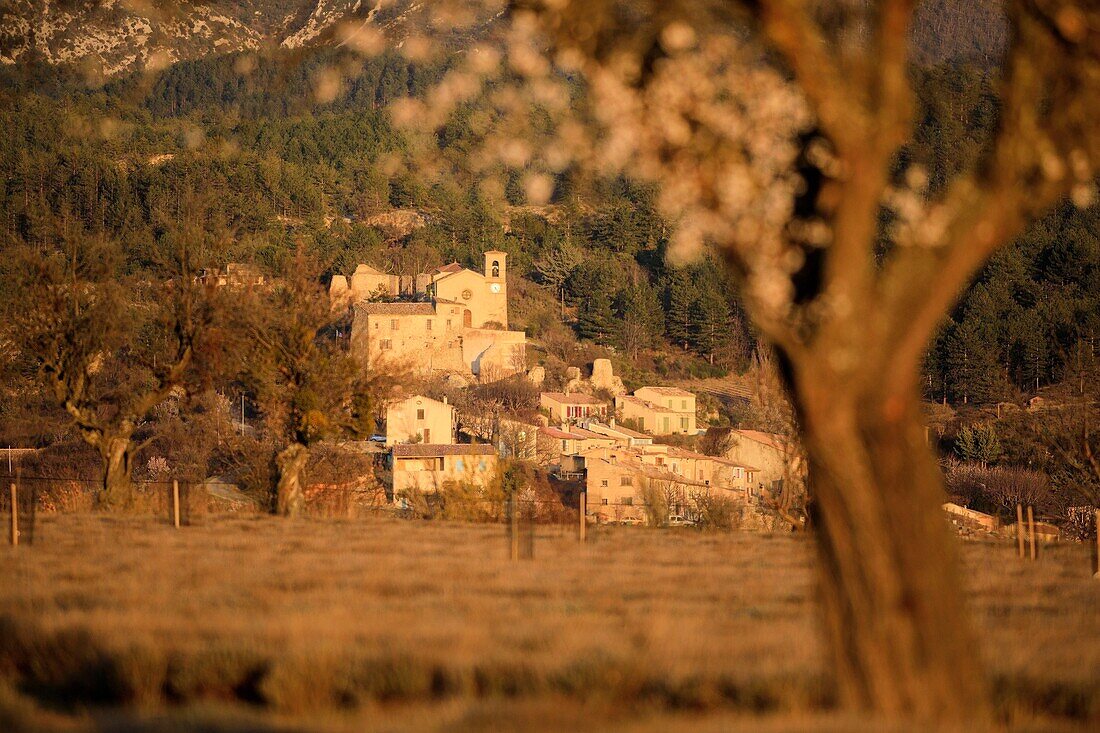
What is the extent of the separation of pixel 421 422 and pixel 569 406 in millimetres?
14535

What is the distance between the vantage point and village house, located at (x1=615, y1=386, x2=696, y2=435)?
76.8 metres

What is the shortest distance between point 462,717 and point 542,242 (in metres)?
112

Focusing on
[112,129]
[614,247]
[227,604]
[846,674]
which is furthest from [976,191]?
[112,129]

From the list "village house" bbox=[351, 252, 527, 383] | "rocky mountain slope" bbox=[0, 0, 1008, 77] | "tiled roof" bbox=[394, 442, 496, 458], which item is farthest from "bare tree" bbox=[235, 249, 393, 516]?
"village house" bbox=[351, 252, 527, 383]

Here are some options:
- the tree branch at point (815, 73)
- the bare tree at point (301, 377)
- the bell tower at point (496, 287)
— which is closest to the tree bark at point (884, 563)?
the tree branch at point (815, 73)

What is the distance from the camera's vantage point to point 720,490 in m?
51.0

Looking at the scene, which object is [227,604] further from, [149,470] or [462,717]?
[149,470]

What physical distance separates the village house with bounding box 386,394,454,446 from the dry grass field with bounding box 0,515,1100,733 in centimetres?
5039

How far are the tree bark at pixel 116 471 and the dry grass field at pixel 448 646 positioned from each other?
793cm

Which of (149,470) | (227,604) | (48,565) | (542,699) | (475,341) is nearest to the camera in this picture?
(542,699)

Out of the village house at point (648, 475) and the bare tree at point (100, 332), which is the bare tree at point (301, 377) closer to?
the bare tree at point (100, 332)

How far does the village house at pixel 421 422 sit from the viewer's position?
63.6m

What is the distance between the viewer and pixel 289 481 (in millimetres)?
21656

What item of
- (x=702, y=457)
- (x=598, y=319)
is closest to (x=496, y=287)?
(x=598, y=319)
